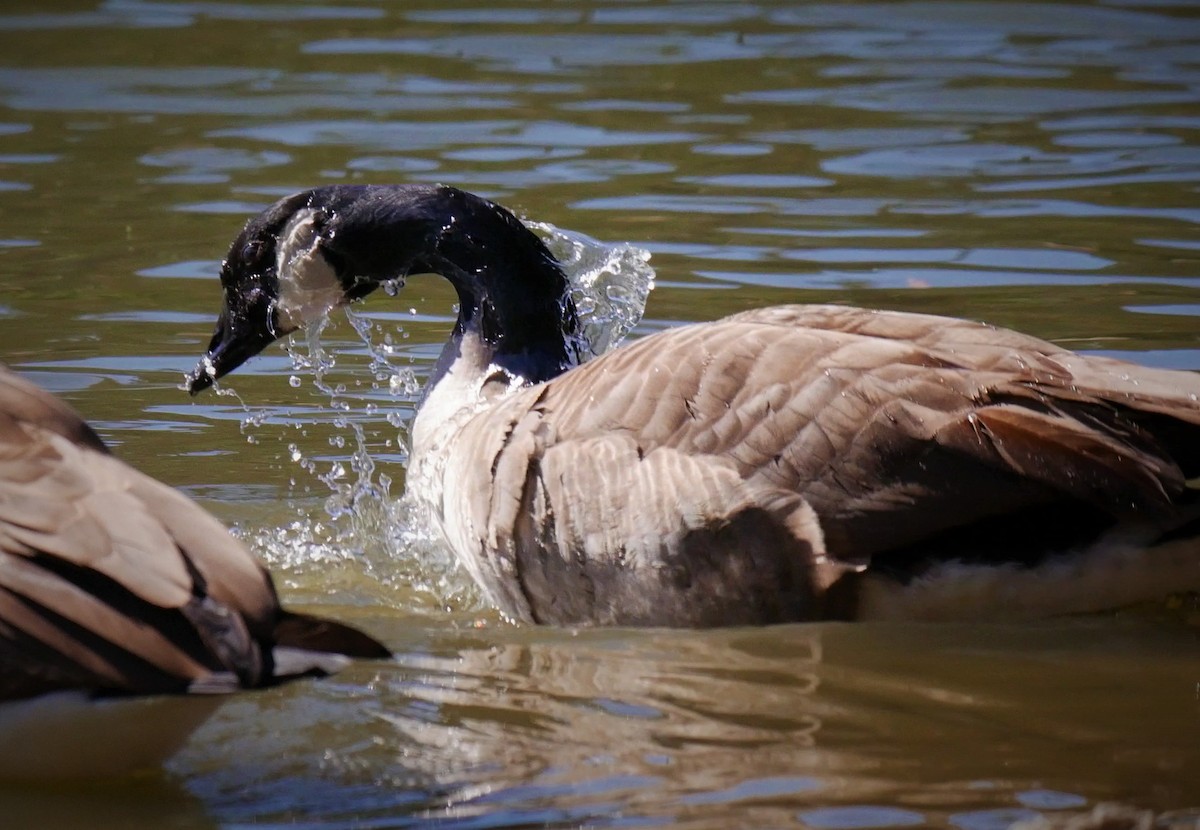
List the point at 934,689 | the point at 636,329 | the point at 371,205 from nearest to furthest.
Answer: the point at 934,689, the point at 371,205, the point at 636,329

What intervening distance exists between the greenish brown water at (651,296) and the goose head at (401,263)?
706 mm

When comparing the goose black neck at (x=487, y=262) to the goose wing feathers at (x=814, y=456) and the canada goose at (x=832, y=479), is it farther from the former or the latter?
the goose wing feathers at (x=814, y=456)

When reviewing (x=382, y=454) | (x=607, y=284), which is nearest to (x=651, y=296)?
(x=607, y=284)

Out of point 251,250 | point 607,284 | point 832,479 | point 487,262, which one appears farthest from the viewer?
point 607,284

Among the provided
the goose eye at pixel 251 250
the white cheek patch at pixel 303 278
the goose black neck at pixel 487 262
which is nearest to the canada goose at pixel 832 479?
the goose black neck at pixel 487 262

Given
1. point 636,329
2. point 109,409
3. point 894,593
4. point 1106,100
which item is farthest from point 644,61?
point 894,593

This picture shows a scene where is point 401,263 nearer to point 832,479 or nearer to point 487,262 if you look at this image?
point 487,262

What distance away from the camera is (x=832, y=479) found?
4.97 meters

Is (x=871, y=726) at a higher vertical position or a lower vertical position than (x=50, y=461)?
lower

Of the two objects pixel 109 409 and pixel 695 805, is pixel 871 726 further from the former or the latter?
pixel 109 409

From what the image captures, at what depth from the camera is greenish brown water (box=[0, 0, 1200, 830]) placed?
13.9 ft

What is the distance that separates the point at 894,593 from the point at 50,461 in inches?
87.1

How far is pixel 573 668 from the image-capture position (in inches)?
199

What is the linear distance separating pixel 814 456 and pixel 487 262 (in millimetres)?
1900
